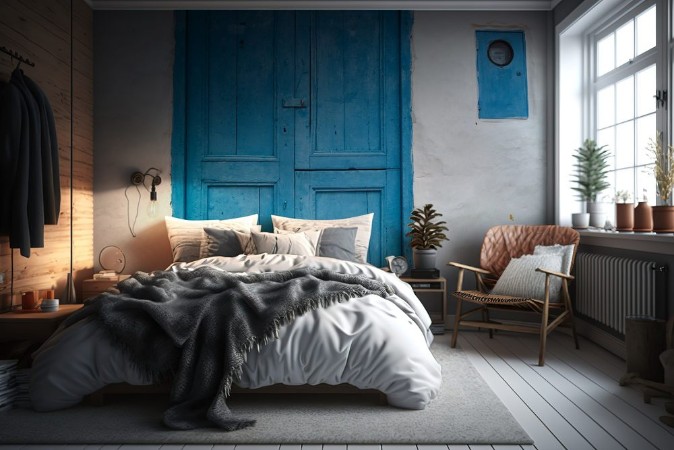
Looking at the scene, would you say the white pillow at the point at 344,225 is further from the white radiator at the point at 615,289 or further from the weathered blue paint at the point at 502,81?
the white radiator at the point at 615,289

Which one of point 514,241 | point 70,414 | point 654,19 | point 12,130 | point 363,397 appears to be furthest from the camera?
point 514,241

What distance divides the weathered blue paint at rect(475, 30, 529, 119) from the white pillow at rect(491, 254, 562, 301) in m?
1.59

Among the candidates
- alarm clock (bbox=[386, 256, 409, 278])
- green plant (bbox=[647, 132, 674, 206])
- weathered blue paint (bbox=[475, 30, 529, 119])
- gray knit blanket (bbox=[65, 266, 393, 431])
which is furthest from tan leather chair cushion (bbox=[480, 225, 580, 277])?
gray knit blanket (bbox=[65, 266, 393, 431])

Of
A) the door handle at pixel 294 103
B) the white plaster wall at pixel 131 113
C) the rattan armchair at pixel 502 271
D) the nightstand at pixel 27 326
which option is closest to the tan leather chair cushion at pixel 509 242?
the rattan armchair at pixel 502 271

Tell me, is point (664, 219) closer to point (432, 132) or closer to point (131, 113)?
point (432, 132)

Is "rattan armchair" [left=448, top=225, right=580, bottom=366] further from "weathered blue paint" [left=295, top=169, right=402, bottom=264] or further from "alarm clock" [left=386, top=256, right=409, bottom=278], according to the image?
"weathered blue paint" [left=295, top=169, right=402, bottom=264]

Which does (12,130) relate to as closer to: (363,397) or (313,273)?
(313,273)

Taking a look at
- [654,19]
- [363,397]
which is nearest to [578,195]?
[654,19]

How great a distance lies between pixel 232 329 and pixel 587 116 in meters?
3.95

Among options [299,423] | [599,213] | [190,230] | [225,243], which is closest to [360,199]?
[225,243]

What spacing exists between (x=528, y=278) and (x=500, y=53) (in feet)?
7.55

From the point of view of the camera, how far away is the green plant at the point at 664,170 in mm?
3631

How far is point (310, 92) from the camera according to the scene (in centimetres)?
541

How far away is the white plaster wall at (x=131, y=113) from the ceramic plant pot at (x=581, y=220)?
369 cm
